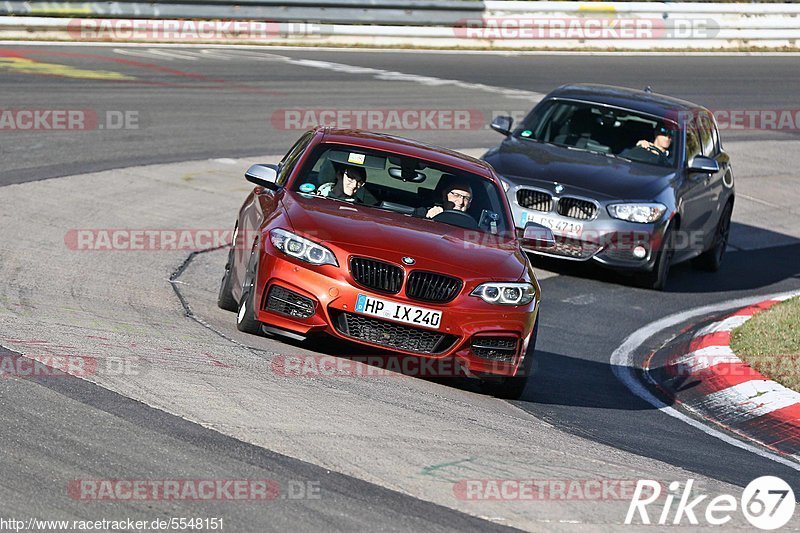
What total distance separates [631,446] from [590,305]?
489cm

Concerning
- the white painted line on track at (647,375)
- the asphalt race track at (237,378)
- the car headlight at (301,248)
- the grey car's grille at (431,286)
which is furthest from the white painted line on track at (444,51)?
the grey car's grille at (431,286)

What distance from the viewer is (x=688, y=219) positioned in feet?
45.9

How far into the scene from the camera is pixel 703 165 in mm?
13891

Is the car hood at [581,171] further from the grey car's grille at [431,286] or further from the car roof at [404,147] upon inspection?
the grey car's grille at [431,286]

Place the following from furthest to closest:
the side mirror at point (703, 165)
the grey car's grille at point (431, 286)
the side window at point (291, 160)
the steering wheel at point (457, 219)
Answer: the side mirror at point (703, 165) < the side window at point (291, 160) < the steering wheel at point (457, 219) < the grey car's grille at point (431, 286)

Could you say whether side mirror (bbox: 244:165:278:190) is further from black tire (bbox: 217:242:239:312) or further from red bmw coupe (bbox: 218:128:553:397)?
black tire (bbox: 217:242:239:312)

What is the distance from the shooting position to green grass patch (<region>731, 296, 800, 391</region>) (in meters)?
10.1

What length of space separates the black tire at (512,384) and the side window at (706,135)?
22.9 feet

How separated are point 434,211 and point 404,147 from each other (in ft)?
2.18

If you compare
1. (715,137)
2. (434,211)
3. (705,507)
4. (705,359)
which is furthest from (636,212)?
(705,507)

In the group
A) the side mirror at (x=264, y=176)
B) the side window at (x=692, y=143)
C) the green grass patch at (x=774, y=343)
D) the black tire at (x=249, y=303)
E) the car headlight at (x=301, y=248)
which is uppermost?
the side mirror at (x=264, y=176)

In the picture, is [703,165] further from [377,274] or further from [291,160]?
[377,274]

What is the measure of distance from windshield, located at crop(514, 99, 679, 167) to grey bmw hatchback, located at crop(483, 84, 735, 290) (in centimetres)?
1

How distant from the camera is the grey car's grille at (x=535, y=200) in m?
13.1
